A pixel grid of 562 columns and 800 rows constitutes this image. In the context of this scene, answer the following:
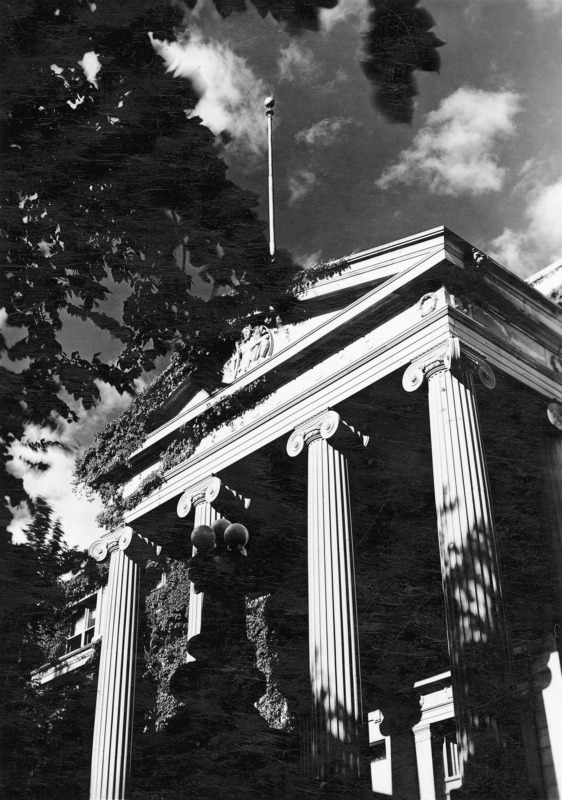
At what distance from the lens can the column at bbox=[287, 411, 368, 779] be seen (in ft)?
55.2

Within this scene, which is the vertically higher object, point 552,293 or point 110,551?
point 552,293

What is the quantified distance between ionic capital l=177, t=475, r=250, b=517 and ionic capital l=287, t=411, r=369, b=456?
2600 mm

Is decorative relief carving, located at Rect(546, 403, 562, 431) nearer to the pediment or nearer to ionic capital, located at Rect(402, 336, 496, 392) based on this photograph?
the pediment

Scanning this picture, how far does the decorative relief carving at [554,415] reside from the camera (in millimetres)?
20266

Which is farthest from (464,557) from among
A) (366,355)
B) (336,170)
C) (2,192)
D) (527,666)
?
(2,192)

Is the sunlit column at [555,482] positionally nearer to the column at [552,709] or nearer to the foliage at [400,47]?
the column at [552,709]

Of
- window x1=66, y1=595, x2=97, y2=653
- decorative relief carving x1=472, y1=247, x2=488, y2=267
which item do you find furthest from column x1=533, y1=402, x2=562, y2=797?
window x1=66, y1=595, x2=97, y2=653

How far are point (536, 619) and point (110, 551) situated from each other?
38.7ft

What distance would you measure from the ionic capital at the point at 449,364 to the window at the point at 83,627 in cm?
1497

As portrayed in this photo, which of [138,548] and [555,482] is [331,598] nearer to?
[555,482]

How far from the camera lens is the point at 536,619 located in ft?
63.6

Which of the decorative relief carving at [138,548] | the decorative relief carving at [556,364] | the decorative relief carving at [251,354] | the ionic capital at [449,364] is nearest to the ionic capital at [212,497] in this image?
the decorative relief carving at [138,548]

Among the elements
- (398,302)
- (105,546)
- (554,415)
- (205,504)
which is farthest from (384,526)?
(105,546)

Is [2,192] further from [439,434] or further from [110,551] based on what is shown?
[110,551]
